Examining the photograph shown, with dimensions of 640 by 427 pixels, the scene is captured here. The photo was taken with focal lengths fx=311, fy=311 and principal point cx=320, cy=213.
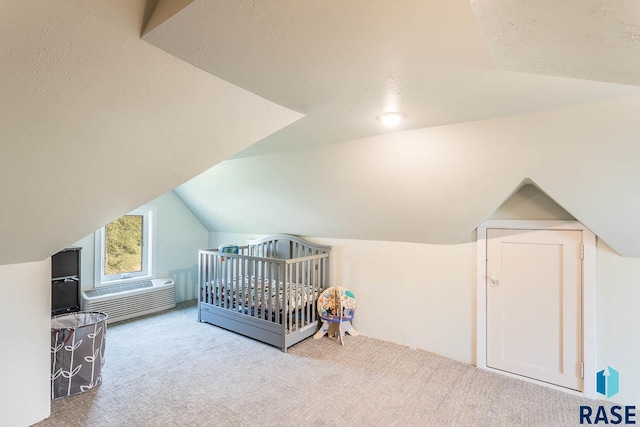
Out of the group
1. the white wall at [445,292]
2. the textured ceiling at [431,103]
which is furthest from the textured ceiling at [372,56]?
the white wall at [445,292]

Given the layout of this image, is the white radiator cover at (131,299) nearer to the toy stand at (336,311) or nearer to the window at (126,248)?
the window at (126,248)

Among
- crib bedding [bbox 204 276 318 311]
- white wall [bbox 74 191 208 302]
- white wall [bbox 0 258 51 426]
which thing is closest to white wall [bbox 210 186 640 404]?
crib bedding [bbox 204 276 318 311]

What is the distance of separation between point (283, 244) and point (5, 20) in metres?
3.60

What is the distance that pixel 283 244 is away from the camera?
14.1 feet

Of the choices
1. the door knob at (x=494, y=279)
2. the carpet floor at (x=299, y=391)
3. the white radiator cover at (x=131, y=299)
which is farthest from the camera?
the white radiator cover at (x=131, y=299)

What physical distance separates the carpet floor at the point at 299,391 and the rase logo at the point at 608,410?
72 millimetres

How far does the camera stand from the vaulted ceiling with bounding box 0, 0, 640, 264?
931 millimetres

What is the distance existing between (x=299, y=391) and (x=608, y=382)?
2405mm

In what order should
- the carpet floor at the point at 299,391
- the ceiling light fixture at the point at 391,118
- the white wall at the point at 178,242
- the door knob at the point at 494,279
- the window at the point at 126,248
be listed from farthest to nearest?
the white wall at the point at 178,242
the window at the point at 126,248
the door knob at the point at 494,279
the carpet floor at the point at 299,391
the ceiling light fixture at the point at 391,118

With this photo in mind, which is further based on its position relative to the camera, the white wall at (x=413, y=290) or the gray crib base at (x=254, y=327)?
the gray crib base at (x=254, y=327)

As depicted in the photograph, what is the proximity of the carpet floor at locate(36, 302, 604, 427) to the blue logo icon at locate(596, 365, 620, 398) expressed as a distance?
14 cm

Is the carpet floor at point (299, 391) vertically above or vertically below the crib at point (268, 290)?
below

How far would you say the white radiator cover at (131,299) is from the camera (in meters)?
3.85

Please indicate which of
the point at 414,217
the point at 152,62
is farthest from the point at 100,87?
the point at 414,217
